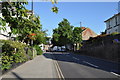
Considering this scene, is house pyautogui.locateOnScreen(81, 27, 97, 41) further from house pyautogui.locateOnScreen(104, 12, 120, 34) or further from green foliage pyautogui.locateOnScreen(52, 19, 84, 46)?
house pyautogui.locateOnScreen(104, 12, 120, 34)

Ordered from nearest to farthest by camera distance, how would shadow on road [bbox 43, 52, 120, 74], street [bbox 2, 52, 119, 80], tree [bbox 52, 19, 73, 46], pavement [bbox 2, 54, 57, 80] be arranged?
street [bbox 2, 52, 119, 80] < pavement [bbox 2, 54, 57, 80] < shadow on road [bbox 43, 52, 120, 74] < tree [bbox 52, 19, 73, 46]

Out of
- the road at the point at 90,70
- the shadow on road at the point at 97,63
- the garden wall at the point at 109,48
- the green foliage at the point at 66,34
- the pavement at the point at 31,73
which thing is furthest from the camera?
the green foliage at the point at 66,34

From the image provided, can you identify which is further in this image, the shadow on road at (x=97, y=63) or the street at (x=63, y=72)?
the shadow on road at (x=97, y=63)

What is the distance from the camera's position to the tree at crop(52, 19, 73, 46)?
71.9m

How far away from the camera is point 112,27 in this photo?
45844 mm

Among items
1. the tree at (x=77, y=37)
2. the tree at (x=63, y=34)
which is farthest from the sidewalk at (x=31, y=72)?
the tree at (x=63, y=34)

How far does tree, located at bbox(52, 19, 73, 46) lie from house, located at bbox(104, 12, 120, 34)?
22.5 m

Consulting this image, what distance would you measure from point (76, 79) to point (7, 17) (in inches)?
191

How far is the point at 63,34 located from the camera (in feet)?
239

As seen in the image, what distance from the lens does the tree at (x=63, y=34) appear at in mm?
71938

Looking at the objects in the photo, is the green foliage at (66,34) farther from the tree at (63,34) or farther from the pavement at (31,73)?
the pavement at (31,73)

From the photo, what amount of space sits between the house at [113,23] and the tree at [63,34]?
22.5 metres

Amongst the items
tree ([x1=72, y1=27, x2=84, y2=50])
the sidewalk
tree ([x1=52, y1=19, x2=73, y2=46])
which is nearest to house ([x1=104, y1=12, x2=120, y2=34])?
tree ([x1=72, y1=27, x2=84, y2=50])

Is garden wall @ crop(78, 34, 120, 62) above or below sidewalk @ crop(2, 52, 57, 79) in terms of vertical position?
above
